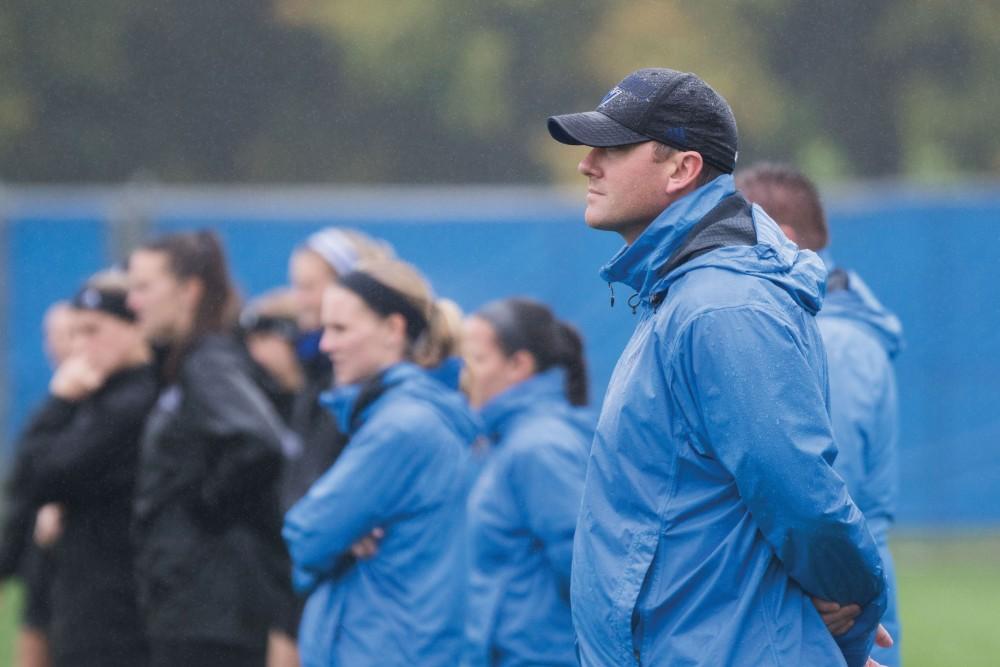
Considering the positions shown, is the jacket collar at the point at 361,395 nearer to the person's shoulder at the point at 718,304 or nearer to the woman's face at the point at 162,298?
the woman's face at the point at 162,298

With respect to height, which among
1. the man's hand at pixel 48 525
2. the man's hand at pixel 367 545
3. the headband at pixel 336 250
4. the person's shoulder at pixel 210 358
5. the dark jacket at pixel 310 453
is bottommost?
the man's hand at pixel 48 525

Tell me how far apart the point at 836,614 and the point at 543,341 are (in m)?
2.85

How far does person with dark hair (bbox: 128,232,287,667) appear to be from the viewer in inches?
241

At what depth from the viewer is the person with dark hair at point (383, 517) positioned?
5.05 metres

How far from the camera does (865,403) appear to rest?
4.68m

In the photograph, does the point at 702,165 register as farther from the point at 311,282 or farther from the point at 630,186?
the point at 311,282

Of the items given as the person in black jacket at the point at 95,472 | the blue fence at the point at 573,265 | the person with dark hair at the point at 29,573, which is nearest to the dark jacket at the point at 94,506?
the person in black jacket at the point at 95,472

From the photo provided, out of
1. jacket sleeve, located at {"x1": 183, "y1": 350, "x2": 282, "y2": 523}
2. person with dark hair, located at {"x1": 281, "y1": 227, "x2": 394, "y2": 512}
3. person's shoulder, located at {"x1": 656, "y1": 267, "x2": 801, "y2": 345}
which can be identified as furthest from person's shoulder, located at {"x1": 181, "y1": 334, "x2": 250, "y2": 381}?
person's shoulder, located at {"x1": 656, "y1": 267, "x2": 801, "y2": 345}

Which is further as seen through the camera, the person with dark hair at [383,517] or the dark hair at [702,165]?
the person with dark hair at [383,517]

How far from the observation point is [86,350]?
6.87 m

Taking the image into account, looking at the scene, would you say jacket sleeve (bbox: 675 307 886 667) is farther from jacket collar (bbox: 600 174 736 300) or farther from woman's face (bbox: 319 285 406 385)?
woman's face (bbox: 319 285 406 385)

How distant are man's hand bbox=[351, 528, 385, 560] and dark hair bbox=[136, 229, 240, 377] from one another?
1.77m

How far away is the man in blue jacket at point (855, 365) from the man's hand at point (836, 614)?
1.12 metres

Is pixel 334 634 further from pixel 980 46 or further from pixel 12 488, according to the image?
pixel 980 46
